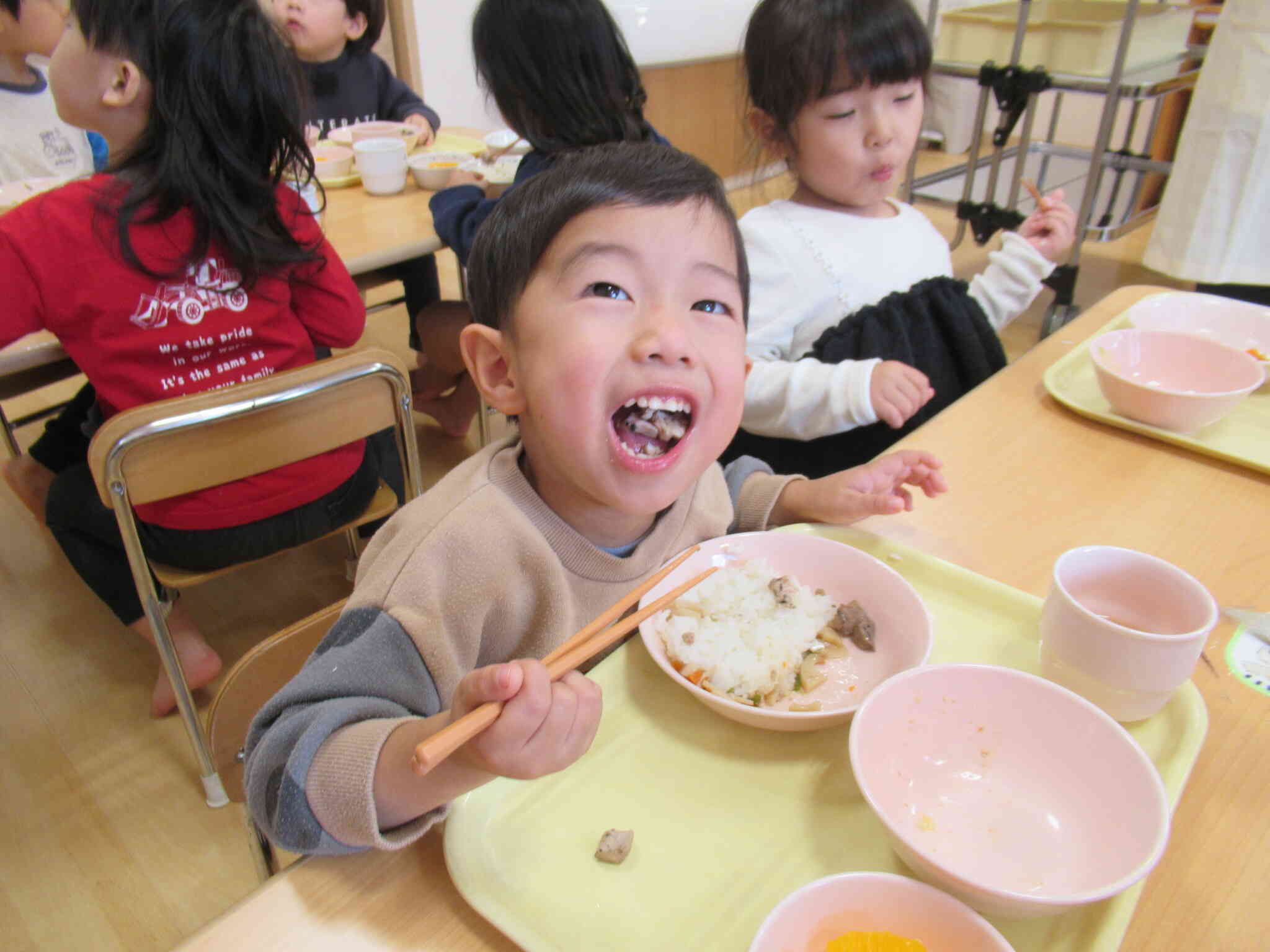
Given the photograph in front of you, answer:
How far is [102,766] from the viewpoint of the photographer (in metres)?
1.66

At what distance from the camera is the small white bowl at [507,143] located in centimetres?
235

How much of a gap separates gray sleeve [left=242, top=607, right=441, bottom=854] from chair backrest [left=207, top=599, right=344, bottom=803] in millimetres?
160

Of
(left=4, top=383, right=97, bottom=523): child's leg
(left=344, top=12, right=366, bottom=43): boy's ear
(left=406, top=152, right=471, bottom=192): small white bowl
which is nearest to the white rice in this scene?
(left=406, top=152, right=471, bottom=192): small white bowl

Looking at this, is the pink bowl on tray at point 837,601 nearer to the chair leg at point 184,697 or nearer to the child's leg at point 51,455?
the chair leg at point 184,697

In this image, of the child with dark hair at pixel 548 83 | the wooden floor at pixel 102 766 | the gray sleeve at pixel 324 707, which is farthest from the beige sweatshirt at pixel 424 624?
the child with dark hair at pixel 548 83

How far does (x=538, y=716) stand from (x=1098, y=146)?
261 cm

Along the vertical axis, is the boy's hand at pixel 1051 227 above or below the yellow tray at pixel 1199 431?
above

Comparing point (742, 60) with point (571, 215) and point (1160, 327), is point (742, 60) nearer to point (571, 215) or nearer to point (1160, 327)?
point (1160, 327)

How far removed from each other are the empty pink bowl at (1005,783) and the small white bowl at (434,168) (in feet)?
6.07

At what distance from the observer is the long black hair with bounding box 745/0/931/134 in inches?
53.3

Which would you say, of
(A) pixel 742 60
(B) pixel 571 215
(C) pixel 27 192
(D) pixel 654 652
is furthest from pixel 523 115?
(D) pixel 654 652

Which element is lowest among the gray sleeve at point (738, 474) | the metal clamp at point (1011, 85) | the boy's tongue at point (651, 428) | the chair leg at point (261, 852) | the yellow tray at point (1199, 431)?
the chair leg at point (261, 852)

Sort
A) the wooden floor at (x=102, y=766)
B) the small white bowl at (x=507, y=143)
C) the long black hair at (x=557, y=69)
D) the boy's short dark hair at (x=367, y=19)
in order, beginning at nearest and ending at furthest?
the wooden floor at (x=102, y=766) → the long black hair at (x=557, y=69) → the small white bowl at (x=507, y=143) → the boy's short dark hair at (x=367, y=19)

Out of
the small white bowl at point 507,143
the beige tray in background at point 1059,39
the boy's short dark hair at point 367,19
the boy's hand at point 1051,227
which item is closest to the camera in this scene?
the boy's hand at point 1051,227
